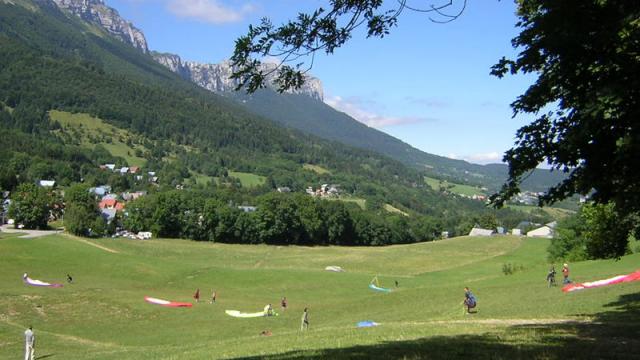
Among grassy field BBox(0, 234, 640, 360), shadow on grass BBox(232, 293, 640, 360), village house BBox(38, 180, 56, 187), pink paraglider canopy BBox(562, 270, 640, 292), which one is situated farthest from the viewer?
village house BBox(38, 180, 56, 187)

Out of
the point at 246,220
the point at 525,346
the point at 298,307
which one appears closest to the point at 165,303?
the point at 298,307

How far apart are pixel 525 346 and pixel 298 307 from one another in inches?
1528

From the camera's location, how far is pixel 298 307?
51.7 m

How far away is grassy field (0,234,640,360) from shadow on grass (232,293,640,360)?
51 millimetres

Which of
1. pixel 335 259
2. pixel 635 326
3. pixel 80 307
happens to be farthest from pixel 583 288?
pixel 335 259

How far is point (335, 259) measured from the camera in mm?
104375

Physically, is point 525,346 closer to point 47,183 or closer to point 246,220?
point 246,220

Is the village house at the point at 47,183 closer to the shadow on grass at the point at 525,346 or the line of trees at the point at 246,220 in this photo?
the line of trees at the point at 246,220

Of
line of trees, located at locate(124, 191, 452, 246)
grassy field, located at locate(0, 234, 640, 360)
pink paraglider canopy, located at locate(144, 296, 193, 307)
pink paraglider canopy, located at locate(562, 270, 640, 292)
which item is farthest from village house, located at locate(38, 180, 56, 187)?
pink paraglider canopy, located at locate(562, 270, 640, 292)

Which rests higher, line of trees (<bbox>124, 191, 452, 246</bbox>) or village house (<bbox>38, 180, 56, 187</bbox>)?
village house (<bbox>38, 180, 56, 187</bbox>)

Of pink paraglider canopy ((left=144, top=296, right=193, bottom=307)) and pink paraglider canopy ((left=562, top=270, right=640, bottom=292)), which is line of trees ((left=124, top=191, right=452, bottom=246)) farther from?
pink paraglider canopy ((left=562, top=270, right=640, bottom=292))

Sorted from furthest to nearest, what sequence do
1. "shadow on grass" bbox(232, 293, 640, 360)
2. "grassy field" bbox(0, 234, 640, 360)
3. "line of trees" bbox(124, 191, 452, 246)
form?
"line of trees" bbox(124, 191, 452, 246) < "grassy field" bbox(0, 234, 640, 360) < "shadow on grass" bbox(232, 293, 640, 360)

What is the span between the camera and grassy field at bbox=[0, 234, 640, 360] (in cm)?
1691

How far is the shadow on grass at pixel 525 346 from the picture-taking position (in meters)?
12.9
